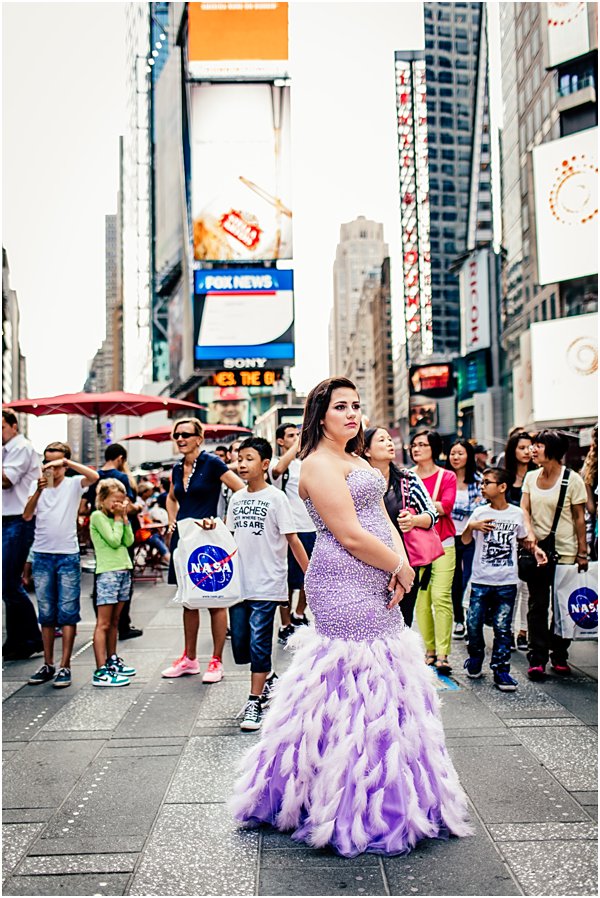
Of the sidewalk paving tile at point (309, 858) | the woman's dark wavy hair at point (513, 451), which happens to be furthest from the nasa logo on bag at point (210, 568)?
the woman's dark wavy hair at point (513, 451)

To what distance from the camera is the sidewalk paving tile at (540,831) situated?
3.57m

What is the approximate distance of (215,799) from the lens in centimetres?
409

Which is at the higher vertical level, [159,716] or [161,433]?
[161,433]

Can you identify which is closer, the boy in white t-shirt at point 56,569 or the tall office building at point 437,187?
the boy in white t-shirt at point 56,569

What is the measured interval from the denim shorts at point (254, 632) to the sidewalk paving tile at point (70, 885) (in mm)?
2164

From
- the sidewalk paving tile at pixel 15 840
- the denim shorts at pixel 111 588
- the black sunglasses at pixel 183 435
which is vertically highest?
the black sunglasses at pixel 183 435

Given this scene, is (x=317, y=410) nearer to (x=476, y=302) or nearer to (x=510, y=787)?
(x=510, y=787)

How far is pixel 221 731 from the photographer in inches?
205

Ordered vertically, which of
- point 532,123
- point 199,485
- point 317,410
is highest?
point 532,123

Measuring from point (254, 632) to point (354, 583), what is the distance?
6.14 feet

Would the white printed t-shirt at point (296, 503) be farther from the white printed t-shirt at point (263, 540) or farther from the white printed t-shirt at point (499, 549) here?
the white printed t-shirt at point (263, 540)

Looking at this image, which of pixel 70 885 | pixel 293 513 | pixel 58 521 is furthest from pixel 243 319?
pixel 70 885

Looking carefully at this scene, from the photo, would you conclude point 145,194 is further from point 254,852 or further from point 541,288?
point 254,852

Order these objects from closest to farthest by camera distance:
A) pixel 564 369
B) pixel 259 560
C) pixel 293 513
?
pixel 259 560, pixel 293 513, pixel 564 369
